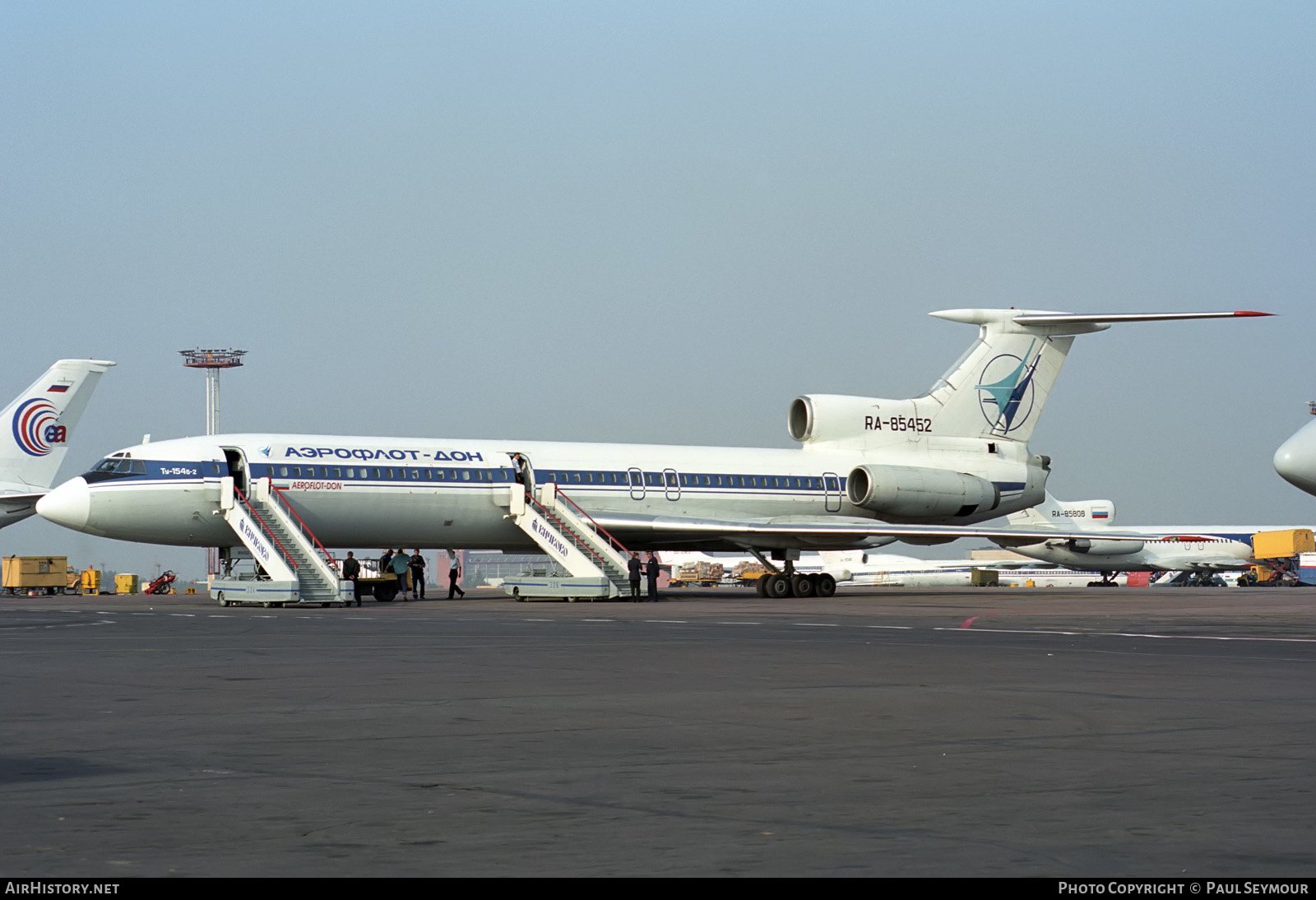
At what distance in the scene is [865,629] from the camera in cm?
2180

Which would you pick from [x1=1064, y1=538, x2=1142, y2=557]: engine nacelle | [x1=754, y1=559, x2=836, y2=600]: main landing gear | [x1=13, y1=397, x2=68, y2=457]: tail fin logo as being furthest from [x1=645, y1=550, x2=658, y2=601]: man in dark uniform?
[x1=1064, y1=538, x2=1142, y2=557]: engine nacelle

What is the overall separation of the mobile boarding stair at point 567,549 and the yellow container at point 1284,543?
164ft

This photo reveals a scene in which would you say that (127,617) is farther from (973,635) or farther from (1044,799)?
(1044,799)

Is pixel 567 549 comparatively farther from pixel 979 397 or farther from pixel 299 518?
pixel 979 397

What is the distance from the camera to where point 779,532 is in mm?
39812

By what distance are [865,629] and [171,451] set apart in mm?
20486

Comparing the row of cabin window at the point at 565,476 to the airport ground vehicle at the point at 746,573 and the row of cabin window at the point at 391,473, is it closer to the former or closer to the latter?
the row of cabin window at the point at 391,473

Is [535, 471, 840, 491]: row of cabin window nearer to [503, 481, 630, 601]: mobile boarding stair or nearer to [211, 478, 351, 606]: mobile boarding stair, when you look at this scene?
[503, 481, 630, 601]: mobile boarding stair

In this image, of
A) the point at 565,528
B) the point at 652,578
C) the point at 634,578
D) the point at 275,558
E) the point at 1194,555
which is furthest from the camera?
the point at 1194,555

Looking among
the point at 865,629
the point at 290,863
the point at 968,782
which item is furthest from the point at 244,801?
the point at 865,629

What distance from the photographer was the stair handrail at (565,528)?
1471 inches

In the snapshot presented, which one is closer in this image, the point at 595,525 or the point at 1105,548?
the point at 595,525

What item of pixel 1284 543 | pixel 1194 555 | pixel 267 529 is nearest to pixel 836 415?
pixel 267 529

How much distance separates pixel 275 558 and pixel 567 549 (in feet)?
24.5
